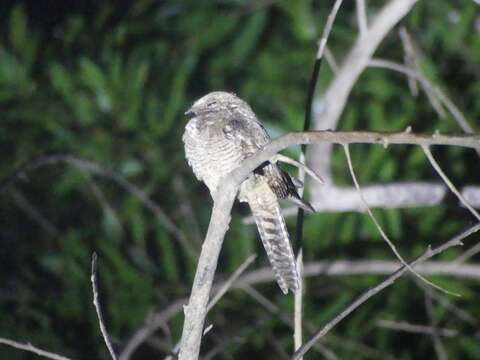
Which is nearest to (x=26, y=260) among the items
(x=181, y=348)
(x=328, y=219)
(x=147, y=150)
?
(x=147, y=150)

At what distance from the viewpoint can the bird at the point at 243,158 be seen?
3.14 meters

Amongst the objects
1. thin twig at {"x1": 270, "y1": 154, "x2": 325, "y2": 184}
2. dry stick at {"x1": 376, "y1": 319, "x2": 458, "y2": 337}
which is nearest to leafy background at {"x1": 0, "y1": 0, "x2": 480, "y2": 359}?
dry stick at {"x1": 376, "y1": 319, "x2": 458, "y2": 337}

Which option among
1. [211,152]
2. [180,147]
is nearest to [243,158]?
[211,152]

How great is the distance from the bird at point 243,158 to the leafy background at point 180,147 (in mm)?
1640

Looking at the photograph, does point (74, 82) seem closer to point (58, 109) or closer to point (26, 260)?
point (58, 109)

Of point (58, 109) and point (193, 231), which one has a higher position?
point (58, 109)

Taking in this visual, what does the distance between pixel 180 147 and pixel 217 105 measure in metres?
1.92

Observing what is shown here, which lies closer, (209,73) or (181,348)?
(181,348)

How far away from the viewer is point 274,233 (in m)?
3.32

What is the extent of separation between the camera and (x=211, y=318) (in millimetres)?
5496

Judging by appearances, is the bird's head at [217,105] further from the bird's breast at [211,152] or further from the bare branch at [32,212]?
the bare branch at [32,212]

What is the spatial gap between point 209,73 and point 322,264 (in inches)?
76.5

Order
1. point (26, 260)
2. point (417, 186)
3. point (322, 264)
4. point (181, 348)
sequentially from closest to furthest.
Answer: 1. point (181, 348)
2. point (417, 186)
3. point (322, 264)
4. point (26, 260)

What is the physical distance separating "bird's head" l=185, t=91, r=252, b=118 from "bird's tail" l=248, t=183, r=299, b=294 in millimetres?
372
